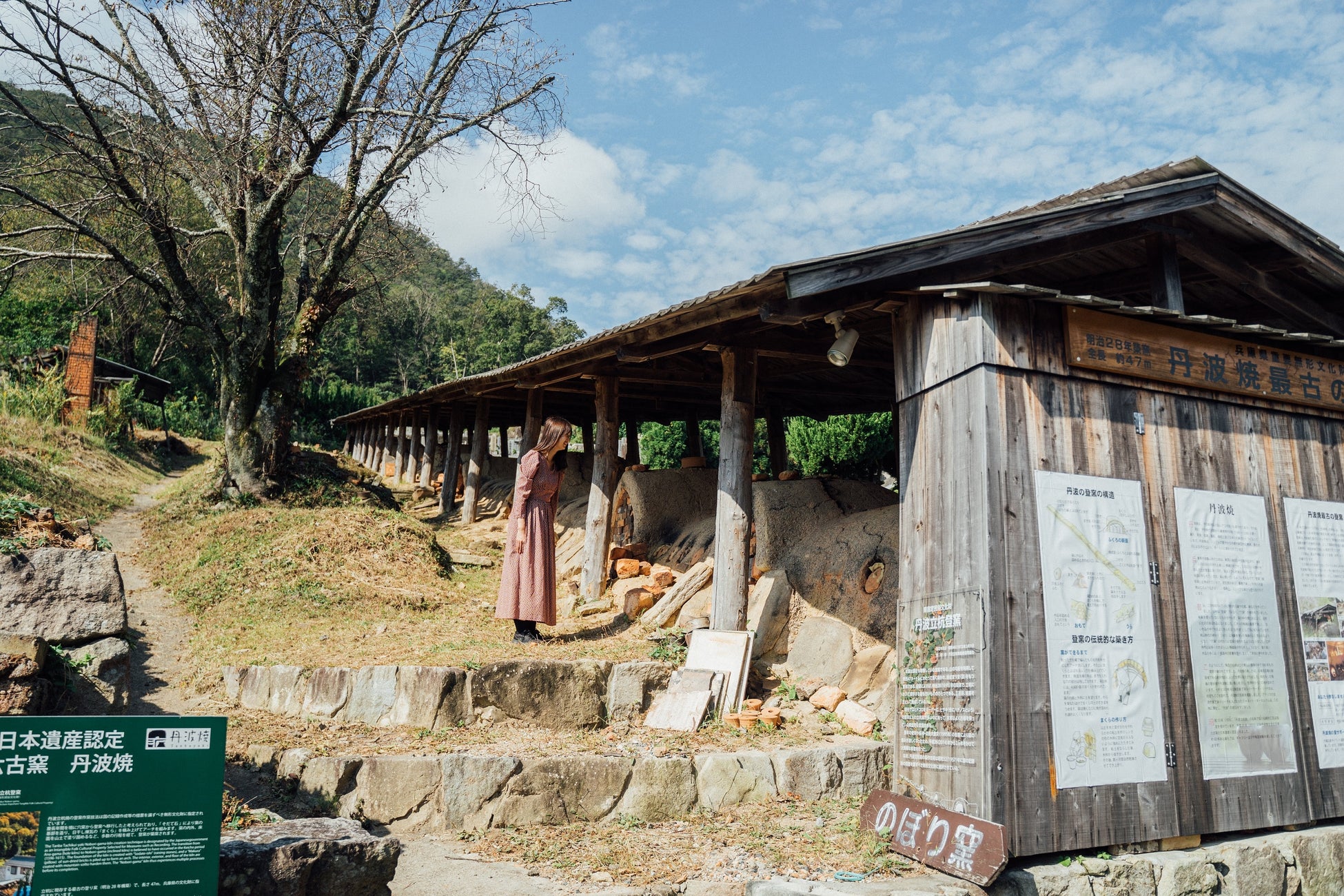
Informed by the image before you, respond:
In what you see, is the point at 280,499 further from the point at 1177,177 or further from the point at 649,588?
the point at 1177,177

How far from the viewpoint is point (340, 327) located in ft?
131

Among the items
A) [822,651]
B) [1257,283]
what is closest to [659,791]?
[822,651]

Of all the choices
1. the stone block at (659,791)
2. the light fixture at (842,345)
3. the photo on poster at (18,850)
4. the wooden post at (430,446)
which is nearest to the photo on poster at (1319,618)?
the light fixture at (842,345)

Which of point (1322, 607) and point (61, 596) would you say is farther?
point (61, 596)

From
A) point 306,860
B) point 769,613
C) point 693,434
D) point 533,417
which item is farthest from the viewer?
point 693,434

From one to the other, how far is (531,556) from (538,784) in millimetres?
3054

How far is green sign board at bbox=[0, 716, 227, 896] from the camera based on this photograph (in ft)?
9.03

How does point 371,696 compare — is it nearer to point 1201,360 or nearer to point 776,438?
point 1201,360

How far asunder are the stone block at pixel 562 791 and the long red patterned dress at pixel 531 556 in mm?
2684

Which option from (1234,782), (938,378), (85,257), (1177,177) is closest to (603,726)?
(938,378)

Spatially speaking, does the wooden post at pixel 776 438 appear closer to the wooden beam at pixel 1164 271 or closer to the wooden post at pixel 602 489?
the wooden post at pixel 602 489

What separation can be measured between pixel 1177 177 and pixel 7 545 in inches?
330

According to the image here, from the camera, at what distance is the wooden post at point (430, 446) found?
2070cm

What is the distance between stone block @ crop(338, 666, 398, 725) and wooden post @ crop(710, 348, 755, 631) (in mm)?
2781
